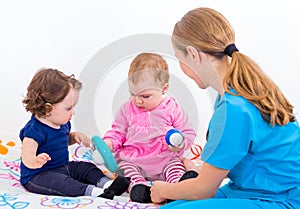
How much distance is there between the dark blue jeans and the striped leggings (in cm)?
11

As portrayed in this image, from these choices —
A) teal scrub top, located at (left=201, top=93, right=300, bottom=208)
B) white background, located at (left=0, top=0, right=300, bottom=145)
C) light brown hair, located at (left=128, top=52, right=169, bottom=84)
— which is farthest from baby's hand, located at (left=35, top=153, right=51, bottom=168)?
white background, located at (left=0, top=0, right=300, bottom=145)

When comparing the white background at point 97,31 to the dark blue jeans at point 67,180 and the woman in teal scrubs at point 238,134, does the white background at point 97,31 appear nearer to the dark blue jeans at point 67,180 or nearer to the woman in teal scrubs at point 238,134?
the dark blue jeans at point 67,180

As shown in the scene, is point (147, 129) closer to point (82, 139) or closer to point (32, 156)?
point (82, 139)

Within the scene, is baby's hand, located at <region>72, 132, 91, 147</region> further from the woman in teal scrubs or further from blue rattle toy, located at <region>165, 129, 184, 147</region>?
the woman in teal scrubs

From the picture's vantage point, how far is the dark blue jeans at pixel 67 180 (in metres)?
1.42

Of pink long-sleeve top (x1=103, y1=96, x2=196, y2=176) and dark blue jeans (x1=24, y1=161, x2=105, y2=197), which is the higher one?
pink long-sleeve top (x1=103, y1=96, x2=196, y2=176)

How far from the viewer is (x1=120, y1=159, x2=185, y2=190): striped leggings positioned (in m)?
1.44

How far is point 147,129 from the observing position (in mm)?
1418

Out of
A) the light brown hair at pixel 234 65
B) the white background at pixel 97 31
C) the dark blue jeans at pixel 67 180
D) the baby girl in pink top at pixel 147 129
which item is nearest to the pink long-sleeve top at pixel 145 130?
the baby girl in pink top at pixel 147 129

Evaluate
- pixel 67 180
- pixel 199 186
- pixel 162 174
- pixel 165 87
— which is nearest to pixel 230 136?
pixel 199 186

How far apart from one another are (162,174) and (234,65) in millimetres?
465

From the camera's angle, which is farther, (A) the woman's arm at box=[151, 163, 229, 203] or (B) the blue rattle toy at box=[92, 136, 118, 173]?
(B) the blue rattle toy at box=[92, 136, 118, 173]

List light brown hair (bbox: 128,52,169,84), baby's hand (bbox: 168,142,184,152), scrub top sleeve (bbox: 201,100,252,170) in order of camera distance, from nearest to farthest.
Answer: scrub top sleeve (bbox: 201,100,252,170) → light brown hair (bbox: 128,52,169,84) → baby's hand (bbox: 168,142,184,152)

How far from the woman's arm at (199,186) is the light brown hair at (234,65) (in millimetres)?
159
